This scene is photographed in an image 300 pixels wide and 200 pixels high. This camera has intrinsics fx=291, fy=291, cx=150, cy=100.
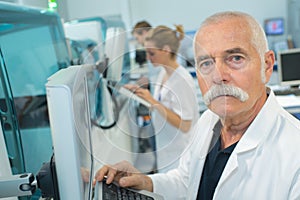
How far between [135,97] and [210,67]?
838 millimetres

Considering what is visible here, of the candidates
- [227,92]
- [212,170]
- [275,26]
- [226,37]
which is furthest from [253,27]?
[275,26]

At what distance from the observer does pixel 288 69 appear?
9.02 feet

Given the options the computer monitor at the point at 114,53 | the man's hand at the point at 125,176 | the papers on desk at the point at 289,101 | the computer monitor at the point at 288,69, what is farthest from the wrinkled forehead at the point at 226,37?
the computer monitor at the point at 288,69

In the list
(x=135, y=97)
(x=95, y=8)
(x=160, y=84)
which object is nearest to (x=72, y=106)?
(x=135, y=97)

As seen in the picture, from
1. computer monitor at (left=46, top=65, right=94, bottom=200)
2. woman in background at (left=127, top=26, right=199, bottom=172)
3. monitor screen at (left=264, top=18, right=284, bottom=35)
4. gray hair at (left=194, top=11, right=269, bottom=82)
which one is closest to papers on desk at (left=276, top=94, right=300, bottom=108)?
woman in background at (left=127, top=26, right=199, bottom=172)

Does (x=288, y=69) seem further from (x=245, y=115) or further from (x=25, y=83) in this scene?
(x=25, y=83)

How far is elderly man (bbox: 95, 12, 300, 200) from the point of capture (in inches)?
34.2

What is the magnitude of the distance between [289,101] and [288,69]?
53 centimetres

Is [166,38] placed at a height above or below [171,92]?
above

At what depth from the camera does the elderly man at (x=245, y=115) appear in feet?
2.85

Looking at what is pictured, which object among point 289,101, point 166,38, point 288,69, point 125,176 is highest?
point 166,38

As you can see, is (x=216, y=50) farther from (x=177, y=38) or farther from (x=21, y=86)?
(x=177, y=38)

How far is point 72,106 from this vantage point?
493 mm

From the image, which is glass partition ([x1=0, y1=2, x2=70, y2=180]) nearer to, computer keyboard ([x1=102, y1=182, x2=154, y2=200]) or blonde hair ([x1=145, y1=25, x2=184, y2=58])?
computer keyboard ([x1=102, y1=182, x2=154, y2=200])
